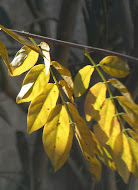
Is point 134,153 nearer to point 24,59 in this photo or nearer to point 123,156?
point 123,156

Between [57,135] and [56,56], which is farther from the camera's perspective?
[56,56]

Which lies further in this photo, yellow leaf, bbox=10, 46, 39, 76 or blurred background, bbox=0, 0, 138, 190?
blurred background, bbox=0, 0, 138, 190

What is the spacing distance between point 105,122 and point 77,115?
34mm

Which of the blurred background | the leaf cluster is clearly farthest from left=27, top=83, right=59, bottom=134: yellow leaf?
the blurred background

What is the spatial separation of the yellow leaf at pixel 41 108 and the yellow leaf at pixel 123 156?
8 centimetres

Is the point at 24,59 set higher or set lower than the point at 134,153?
higher

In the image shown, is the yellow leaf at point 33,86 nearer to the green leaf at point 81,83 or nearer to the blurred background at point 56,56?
the green leaf at point 81,83

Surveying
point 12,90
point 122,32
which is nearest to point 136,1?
point 122,32

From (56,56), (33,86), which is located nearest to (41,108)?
(33,86)

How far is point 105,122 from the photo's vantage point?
10.1 inches

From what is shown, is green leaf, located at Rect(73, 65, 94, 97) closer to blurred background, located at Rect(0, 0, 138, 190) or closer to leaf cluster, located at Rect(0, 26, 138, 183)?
leaf cluster, located at Rect(0, 26, 138, 183)

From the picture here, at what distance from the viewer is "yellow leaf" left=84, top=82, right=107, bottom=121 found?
25 centimetres

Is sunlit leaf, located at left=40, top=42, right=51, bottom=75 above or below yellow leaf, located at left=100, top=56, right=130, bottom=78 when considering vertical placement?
above

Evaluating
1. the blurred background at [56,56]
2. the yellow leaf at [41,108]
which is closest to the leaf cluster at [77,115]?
the yellow leaf at [41,108]
